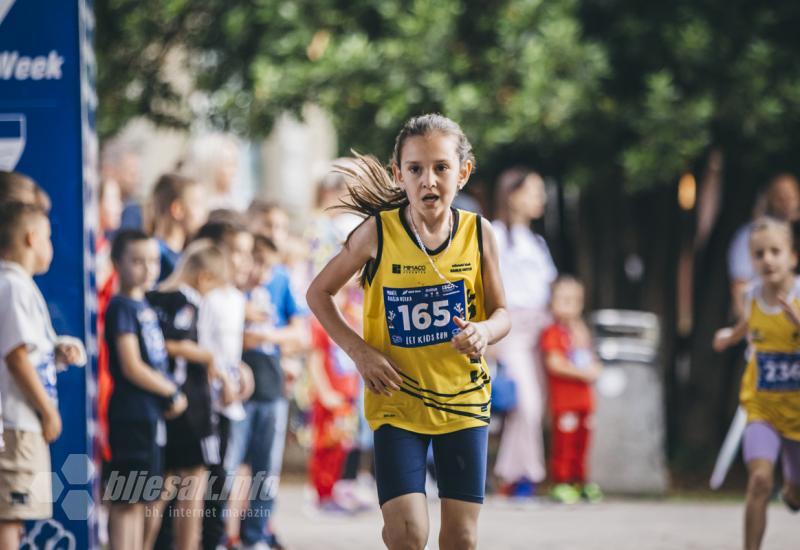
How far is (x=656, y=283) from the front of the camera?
1267 cm

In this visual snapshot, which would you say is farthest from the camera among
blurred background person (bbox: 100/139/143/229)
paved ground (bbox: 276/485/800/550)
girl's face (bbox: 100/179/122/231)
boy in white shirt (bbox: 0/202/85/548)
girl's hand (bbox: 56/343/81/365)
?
blurred background person (bbox: 100/139/143/229)

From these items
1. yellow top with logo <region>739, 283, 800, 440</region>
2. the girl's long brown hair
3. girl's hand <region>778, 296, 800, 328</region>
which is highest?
the girl's long brown hair

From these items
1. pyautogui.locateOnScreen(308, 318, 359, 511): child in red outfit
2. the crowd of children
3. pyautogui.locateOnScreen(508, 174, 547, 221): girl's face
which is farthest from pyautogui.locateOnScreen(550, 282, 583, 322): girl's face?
the crowd of children

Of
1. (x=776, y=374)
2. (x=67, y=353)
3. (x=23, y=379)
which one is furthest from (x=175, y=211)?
(x=776, y=374)

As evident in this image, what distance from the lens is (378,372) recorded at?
5.16 m

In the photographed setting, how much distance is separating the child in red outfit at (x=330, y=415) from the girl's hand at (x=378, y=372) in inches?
165

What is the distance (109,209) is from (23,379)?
129 inches

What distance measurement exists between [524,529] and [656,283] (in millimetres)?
4293

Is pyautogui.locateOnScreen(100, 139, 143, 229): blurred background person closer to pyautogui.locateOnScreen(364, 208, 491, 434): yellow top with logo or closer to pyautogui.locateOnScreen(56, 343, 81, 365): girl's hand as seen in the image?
pyautogui.locateOnScreen(56, 343, 81, 365): girl's hand

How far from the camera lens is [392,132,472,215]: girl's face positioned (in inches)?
205

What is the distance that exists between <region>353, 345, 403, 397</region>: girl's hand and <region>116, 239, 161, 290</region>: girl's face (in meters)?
1.76

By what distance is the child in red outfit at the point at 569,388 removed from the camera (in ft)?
34.5

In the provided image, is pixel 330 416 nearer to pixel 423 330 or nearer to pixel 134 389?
pixel 134 389

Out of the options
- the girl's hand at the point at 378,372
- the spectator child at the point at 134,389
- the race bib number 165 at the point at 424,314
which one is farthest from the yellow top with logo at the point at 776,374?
the spectator child at the point at 134,389
